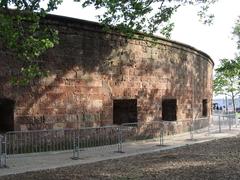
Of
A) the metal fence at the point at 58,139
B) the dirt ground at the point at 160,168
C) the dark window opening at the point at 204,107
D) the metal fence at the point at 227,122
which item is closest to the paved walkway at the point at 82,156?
the metal fence at the point at 58,139

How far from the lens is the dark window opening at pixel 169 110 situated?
22422 mm

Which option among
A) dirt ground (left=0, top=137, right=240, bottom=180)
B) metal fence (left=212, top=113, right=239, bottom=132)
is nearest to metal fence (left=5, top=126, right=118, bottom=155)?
dirt ground (left=0, top=137, right=240, bottom=180)

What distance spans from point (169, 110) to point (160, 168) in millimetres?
10964

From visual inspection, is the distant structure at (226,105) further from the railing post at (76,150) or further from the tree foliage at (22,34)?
the tree foliage at (22,34)

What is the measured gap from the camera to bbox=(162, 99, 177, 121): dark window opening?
22.4 meters

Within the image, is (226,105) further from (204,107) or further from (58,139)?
(58,139)

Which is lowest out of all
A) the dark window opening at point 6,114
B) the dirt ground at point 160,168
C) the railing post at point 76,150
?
the dirt ground at point 160,168

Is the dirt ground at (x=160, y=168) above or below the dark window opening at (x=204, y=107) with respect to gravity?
below

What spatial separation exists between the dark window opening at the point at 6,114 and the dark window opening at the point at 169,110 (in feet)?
29.0

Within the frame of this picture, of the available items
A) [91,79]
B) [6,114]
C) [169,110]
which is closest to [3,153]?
[6,114]

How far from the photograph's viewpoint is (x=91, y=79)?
16875 millimetres

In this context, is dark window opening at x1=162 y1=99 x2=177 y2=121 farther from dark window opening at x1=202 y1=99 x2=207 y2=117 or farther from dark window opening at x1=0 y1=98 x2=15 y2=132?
dark window opening at x1=0 y1=98 x2=15 y2=132

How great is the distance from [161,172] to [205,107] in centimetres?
1762

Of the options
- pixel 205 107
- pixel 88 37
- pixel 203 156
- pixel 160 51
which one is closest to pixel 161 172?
pixel 203 156
